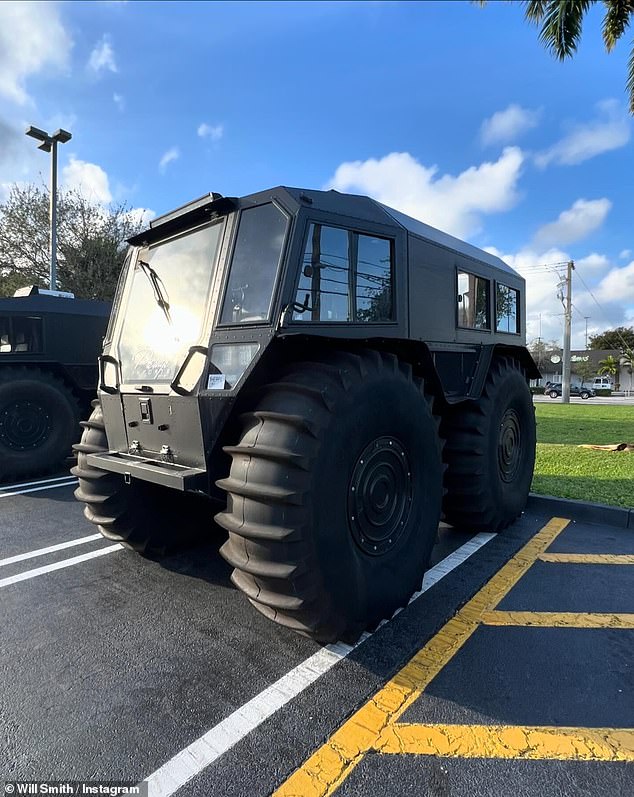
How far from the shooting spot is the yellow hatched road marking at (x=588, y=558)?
155 inches

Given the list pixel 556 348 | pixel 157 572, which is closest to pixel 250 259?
pixel 157 572

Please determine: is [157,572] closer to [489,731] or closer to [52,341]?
[489,731]

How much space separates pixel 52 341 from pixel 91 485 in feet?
16.7

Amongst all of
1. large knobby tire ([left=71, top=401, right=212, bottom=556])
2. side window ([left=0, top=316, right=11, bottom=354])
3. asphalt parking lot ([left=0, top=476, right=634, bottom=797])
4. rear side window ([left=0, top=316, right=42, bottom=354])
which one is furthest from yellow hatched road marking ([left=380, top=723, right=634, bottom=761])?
side window ([left=0, top=316, right=11, bottom=354])

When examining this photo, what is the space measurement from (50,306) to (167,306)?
563 cm

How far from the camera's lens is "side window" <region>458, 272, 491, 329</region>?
4.45m

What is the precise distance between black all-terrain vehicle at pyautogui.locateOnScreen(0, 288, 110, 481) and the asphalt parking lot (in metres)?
3.95

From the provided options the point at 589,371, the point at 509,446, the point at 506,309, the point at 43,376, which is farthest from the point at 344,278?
the point at 589,371

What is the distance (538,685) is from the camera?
7.97ft

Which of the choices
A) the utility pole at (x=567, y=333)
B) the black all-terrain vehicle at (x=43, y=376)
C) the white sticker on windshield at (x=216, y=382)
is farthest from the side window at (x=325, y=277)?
the utility pole at (x=567, y=333)

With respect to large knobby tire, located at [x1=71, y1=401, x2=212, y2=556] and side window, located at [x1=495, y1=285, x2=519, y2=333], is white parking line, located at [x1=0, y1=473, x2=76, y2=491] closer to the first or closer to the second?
large knobby tire, located at [x1=71, y1=401, x2=212, y2=556]

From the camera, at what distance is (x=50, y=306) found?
777cm

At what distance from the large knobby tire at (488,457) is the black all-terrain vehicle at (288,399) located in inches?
3.8

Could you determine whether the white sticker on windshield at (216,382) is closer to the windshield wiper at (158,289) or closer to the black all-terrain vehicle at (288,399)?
the black all-terrain vehicle at (288,399)
